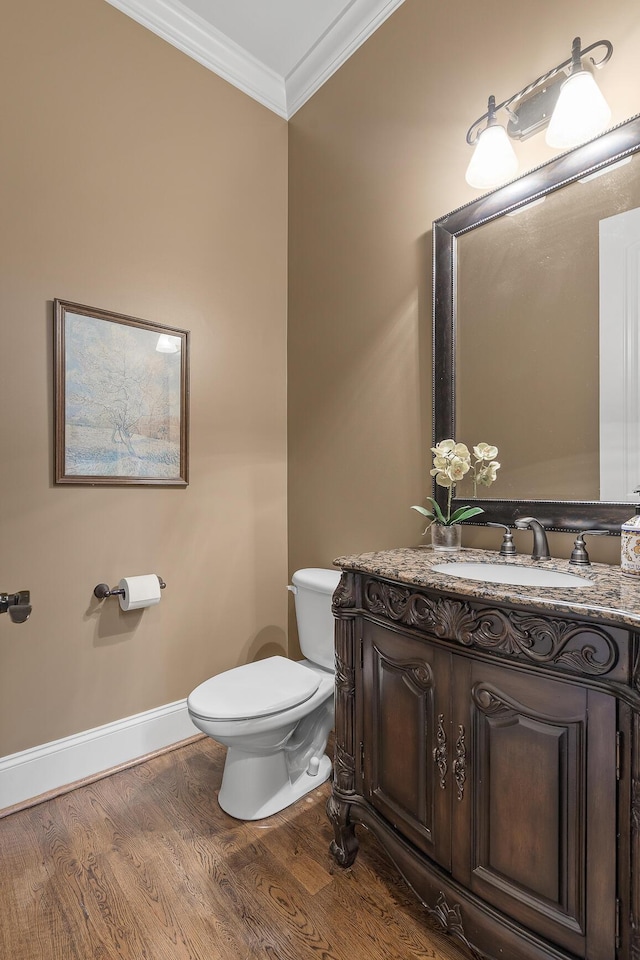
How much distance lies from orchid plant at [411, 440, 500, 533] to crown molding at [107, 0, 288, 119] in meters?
2.10

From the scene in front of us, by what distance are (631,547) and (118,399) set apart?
6.06 feet

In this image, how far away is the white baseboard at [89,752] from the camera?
175 centimetres

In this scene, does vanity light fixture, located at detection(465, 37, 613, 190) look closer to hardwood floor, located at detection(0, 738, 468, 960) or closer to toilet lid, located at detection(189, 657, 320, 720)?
toilet lid, located at detection(189, 657, 320, 720)

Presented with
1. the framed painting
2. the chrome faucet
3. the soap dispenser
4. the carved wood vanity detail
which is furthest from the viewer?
the framed painting

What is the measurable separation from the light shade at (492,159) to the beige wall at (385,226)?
0.06m

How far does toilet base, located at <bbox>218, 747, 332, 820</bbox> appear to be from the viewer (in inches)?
66.7

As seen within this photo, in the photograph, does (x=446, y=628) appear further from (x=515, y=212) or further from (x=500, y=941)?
(x=515, y=212)

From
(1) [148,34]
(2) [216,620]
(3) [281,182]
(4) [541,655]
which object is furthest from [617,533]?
(1) [148,34]

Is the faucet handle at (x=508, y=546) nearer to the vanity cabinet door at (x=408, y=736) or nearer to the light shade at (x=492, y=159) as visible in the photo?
the vanity cabinet door at (x=408, y=736)

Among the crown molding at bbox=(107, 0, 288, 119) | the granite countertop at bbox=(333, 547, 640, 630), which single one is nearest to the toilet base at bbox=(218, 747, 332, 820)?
the granite countertop at bbox=(333, 547, 640, 630)

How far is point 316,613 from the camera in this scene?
6.75 feet

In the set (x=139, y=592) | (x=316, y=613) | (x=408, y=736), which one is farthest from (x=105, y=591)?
(x=408, y=736)

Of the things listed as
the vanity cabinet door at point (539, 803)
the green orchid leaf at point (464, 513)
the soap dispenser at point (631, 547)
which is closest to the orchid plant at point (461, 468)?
the green orchid leaf at point (464, 513)

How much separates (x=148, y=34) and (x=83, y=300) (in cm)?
A: 122
